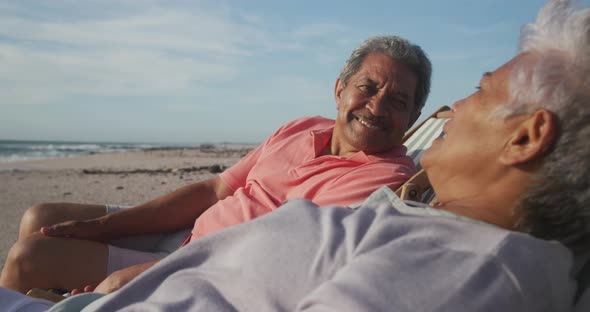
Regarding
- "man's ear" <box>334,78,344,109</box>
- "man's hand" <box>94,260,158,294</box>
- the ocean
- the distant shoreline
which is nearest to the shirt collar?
"man's hand" <box>94,260,158,294</box>

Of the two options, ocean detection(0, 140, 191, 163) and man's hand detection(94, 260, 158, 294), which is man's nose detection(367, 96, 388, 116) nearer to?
man's hand detection(94, 260, 158, 294)

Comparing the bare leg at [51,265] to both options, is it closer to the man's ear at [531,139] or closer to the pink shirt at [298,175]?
the pink shirt at [298,175]

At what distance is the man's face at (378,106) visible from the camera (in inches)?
108

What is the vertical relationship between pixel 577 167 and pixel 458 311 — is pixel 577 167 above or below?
above

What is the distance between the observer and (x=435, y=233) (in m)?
1.17

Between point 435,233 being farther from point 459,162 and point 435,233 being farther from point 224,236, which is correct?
point 224,236

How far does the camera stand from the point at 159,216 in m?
3.00

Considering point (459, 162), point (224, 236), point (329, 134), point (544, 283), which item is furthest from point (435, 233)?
point (329, 134)

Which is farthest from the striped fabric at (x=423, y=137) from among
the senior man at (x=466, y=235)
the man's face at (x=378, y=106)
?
the senior man at (x=466, y=235)

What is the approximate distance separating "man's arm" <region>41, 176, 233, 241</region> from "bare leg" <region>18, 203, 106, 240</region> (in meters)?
0.18

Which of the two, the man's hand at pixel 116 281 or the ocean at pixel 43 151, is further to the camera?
the ocean at pixel 43 151

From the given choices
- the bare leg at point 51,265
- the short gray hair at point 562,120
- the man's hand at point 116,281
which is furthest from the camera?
the bare leg at point 51,265

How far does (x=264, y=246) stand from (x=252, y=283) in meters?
0.09

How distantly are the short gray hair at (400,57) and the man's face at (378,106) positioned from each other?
31mm
